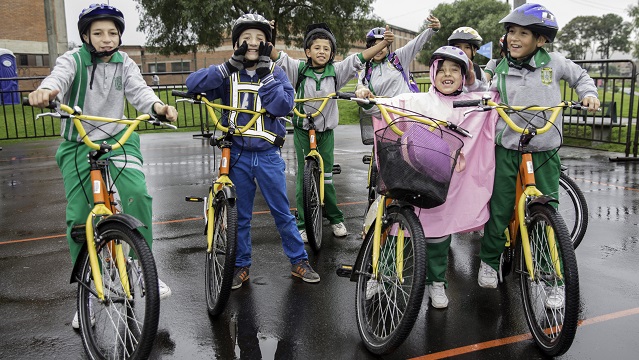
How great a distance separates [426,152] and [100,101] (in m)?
2.15

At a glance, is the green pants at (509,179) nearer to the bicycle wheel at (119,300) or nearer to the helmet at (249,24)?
the helmet at (249,24)

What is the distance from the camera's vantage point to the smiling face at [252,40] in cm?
423

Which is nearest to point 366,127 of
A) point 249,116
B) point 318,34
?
point 318,34

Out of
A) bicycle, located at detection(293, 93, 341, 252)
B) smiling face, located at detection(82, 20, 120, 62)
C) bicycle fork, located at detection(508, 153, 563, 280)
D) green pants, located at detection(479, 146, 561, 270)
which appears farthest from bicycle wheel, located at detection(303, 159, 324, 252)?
smiling face, located at detection(82, 20, 120, 62)

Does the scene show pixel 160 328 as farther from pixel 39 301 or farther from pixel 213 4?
pixel 213 4

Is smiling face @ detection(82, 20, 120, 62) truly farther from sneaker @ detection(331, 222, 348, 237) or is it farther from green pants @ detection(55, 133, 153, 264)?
sneaker @ detection(331, 222, 348, 237)

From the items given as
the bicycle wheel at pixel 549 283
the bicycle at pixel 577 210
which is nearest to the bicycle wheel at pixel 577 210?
the bicycle at pixel 577 210

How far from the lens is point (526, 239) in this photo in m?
3.83

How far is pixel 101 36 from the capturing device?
3854 millimetres

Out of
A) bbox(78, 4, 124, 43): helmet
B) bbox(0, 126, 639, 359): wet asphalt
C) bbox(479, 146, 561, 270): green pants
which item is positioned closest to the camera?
bbox(0, 126, 639, 359): wet asphalt

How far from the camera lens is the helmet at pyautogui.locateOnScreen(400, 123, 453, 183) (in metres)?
3.51

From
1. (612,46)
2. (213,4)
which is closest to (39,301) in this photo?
(213,4)

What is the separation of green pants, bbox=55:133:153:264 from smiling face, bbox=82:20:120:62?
589mm

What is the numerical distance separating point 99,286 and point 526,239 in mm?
2611
